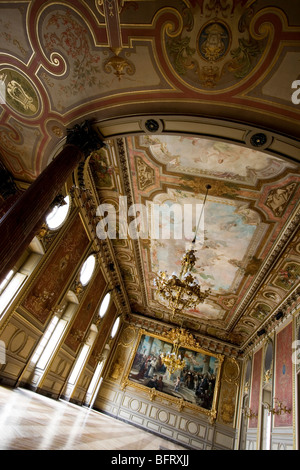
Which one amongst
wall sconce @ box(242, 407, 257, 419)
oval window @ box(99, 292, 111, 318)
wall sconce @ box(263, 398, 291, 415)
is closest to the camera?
wall sconce @ box(263, 398, 291, 415)

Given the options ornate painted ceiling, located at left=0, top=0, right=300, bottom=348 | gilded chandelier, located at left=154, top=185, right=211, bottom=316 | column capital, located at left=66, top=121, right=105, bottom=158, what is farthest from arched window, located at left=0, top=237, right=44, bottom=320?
gilded chandelier, located at left=154, top=185, right=211, bottom=316

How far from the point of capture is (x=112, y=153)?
23.0 feet

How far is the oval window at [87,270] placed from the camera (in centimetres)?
989

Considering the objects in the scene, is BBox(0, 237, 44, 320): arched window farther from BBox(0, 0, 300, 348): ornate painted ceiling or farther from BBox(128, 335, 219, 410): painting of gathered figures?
BBox(128, 335, 219, 410): painting of gathered figures

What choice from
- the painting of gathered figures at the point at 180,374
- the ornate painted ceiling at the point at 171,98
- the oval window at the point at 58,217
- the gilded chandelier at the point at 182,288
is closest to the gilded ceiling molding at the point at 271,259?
the ornate painted ceiling at the point at 171,98

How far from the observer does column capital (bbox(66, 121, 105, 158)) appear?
4.85 metres

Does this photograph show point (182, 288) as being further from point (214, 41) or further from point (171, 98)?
point (214, 41)

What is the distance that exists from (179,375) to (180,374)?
9cm

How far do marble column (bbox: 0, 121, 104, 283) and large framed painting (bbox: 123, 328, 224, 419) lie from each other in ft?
40.9

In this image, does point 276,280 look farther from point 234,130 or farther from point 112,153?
point 112,153

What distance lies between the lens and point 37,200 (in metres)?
3.74

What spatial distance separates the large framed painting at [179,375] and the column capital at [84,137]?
12.4 metres

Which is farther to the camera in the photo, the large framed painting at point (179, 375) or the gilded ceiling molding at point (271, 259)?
the large framed painting at point (179, 375)

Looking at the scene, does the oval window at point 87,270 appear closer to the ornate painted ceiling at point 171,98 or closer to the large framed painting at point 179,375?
the ornate painted ceiling at point 171,98
